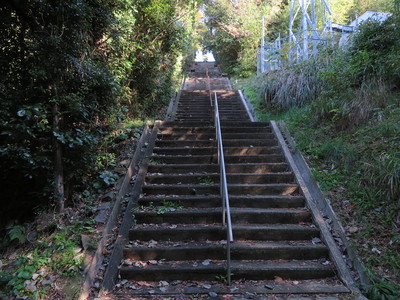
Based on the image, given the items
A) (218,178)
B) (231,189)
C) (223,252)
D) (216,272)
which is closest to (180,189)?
(218,178)

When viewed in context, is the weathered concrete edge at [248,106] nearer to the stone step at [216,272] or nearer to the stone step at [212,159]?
the stone step at [212,159]

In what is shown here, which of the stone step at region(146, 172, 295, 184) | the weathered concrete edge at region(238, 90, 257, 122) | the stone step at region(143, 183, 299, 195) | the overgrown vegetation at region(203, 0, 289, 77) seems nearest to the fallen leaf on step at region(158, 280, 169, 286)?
the stone step at region(143, 183, 299, 195)

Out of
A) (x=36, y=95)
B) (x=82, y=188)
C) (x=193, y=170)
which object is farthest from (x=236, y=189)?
(x=36, y=95)

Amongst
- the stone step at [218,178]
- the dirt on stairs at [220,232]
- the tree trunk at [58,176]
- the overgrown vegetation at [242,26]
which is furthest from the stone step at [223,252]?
the overgrown vegetation at [242,26]

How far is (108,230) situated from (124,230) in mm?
221

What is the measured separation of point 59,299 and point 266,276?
2379 mm

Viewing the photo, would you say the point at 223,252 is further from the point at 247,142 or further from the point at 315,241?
the point at 247,142

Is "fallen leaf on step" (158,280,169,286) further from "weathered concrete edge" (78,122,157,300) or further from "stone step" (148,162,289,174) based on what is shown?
"stone step" (148,162,289,174)

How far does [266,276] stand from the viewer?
3457 millimetres

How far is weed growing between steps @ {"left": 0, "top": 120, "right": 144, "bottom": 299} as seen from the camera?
3078 mm

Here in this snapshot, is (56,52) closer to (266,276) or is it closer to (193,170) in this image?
(193,170)

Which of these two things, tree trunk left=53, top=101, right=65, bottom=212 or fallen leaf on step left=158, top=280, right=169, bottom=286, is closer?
fallen leaf on step left=158, top=280, right=169, bottom=286

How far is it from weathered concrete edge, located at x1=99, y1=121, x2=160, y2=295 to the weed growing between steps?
0.27 metres

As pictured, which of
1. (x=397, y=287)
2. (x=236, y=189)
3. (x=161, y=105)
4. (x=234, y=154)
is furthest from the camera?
(x=161, y=105)
